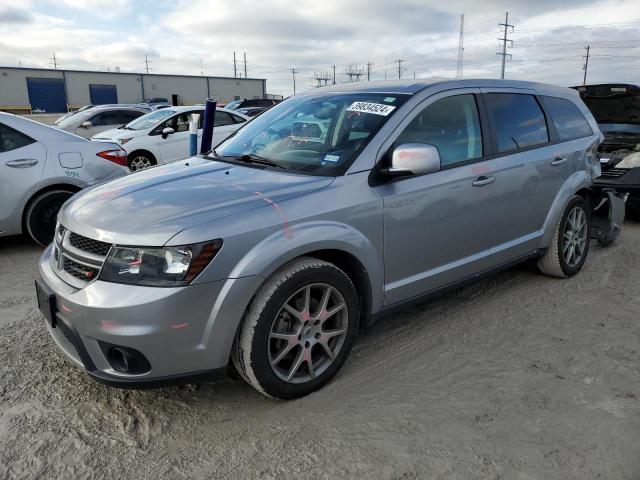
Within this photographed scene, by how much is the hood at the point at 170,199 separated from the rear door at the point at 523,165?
1614mm

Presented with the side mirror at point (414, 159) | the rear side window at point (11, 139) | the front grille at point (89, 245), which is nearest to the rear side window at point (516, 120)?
the side mirror at point (414, 159)

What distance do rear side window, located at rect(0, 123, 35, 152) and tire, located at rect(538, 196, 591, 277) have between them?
5.18 metres

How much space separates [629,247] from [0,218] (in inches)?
258

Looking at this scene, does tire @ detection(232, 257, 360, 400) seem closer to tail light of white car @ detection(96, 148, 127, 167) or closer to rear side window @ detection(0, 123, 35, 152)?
tail light of white car @ detection(96, 148, 127, 167)

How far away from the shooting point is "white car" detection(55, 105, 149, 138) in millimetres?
13664

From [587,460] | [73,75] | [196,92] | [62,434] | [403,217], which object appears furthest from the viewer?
[196,92]

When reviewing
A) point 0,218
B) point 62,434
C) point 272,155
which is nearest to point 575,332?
point 272,155

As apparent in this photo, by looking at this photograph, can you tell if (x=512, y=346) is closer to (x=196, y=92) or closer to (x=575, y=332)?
(x=575, y=332)

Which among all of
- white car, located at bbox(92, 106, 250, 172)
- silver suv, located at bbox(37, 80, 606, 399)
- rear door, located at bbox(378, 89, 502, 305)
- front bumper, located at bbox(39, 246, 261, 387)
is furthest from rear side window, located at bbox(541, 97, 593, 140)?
white car, located at bbox(92, 106, 250, 172)

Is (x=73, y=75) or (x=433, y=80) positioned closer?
(x=433, y=80)

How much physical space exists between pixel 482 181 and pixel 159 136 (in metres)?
8.26

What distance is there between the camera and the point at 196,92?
Result: 212 feet

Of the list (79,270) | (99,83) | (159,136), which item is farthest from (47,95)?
(79,270)

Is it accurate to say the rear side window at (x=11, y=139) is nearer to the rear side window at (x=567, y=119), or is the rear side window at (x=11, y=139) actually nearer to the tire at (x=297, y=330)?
the tire at (x=297, y=330)
